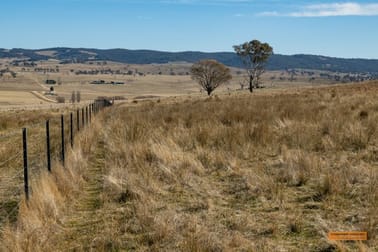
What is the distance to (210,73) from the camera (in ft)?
301

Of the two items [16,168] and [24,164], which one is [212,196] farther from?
[16,168]

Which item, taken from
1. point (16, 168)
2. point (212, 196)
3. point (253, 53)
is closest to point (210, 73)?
point (253, 53)

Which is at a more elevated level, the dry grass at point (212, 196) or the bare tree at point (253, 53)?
the bare tree at point (253, 53)

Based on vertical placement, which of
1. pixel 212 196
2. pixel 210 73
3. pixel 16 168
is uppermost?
pixel 210 73

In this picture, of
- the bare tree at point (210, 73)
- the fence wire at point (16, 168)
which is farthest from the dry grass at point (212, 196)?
the bare tree at point (210, 73)

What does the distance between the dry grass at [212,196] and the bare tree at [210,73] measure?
256 ft

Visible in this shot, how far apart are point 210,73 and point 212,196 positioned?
85.1m

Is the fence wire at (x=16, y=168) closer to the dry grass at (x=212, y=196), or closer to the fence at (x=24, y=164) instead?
the fence at (x=24, y=164)

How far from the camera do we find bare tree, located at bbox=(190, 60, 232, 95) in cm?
9106

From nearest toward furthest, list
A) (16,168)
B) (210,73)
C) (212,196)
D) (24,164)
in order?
(24,164) → (212,196) → (16,168) → (210,73)

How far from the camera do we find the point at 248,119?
17.4m

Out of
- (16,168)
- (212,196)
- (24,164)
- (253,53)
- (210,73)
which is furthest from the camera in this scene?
(210,73)

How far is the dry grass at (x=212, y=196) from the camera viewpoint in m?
5.67

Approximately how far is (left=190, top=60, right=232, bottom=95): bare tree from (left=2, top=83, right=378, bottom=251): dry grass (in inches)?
3077
